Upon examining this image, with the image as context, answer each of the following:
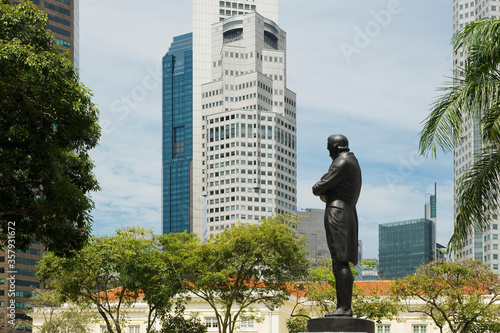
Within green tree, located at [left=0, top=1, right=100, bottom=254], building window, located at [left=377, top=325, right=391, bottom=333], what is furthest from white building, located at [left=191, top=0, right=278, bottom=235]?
green tree, located at [left=0, top=1, right=100, bottom=254]

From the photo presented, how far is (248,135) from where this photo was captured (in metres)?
145

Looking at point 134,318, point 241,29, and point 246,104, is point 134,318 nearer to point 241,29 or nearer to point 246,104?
point 246,104

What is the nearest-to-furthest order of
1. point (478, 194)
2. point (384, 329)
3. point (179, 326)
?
point (478, 194) → point (179, 326) → point (384, 329)

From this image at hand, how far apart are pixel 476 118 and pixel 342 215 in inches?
134

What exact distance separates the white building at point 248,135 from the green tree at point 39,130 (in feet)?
406

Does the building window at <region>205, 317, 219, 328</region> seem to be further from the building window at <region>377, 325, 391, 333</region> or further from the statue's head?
the statue's head

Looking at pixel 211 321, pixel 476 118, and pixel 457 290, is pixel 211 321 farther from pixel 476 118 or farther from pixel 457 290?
pixel 476 118

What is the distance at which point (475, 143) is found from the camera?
135625 millimetres

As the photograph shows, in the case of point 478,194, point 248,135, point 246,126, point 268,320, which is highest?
point 246,126

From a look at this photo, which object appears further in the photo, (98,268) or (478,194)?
(98,268)

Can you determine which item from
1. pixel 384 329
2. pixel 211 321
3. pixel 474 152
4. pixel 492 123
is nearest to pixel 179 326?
pixel 211 321

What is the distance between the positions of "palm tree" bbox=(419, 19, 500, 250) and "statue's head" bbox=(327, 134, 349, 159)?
5.67 feet

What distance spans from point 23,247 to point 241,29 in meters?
143

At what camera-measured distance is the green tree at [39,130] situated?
1561 centimetres
